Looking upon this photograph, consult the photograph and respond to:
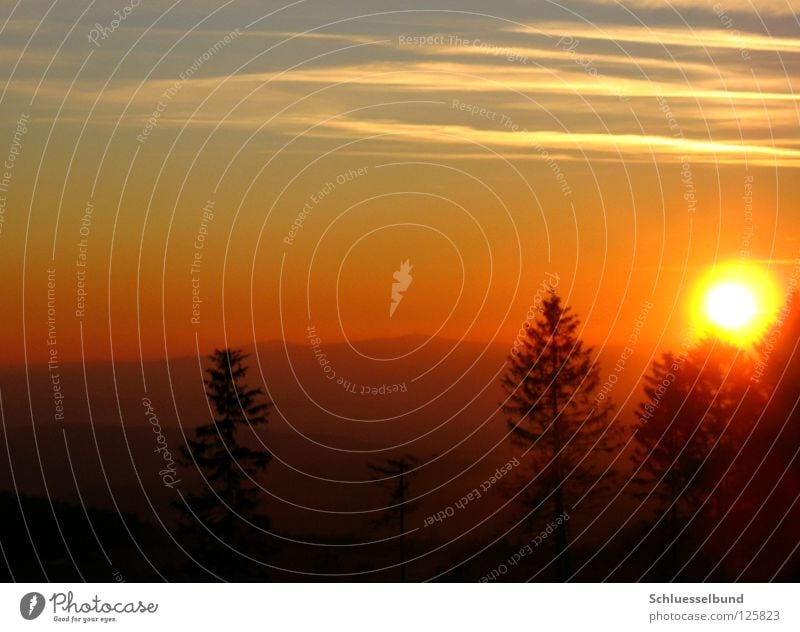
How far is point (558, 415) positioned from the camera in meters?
45.0

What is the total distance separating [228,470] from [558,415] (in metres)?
11.1

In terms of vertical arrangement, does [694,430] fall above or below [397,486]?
above

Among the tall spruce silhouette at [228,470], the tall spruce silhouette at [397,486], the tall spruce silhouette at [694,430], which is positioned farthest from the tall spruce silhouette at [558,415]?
the tall spruce silhouette at [228,470]

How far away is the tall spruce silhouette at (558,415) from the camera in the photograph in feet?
137

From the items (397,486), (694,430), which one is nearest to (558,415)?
(694,430)

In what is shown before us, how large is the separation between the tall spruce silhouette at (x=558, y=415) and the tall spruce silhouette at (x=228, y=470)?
804 cm

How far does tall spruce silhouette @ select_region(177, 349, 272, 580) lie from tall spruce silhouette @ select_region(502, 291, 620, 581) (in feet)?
26.4

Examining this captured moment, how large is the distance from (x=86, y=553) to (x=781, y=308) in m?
19.8

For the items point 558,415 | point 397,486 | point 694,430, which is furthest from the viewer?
point 558,415

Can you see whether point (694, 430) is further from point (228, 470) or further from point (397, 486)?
point (228, 470)

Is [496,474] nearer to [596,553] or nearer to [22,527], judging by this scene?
[596,553]

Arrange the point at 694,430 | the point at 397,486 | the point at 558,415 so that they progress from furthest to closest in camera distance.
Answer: the point at 558,415, the point at 694,430, the point at 397,486

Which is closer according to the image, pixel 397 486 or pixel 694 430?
pixel 397 486
